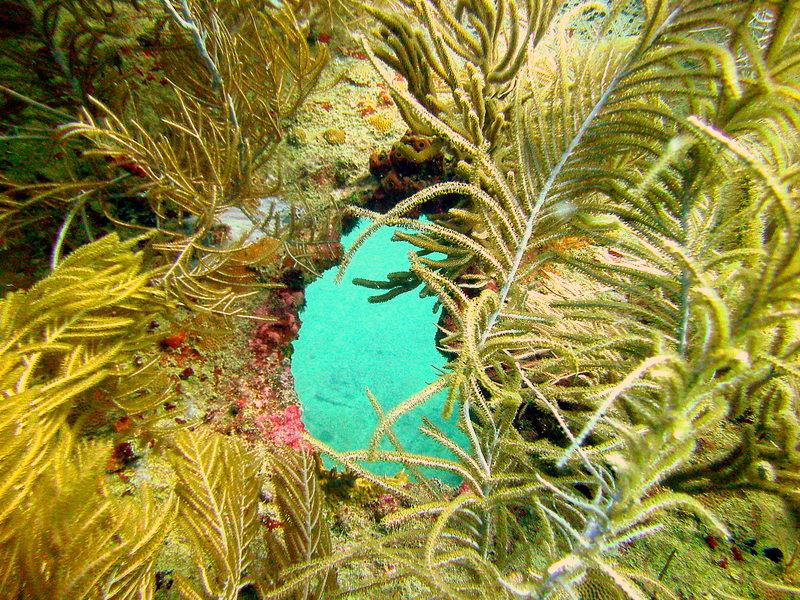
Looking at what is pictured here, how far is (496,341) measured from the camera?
5.37 feet

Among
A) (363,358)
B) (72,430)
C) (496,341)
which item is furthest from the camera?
(363,358)

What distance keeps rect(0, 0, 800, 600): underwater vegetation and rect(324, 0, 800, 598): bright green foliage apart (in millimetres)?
13

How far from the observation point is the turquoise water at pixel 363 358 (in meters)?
6.90

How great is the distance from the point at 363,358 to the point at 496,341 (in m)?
7.27

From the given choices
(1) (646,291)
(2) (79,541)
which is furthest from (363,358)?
(1) (646,291)

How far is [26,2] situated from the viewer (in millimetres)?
2520

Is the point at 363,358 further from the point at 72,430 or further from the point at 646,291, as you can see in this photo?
the point at 646,291

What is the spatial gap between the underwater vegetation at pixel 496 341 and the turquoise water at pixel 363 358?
401cm

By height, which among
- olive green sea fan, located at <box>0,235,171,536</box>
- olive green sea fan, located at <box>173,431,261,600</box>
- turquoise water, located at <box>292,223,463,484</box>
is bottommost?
turquoise water, located at <box>292,223,463,484</box>

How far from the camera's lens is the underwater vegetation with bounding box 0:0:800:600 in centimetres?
115

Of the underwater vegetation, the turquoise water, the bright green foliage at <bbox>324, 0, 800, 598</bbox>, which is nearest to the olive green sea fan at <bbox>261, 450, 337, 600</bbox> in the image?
the underwater vegetation

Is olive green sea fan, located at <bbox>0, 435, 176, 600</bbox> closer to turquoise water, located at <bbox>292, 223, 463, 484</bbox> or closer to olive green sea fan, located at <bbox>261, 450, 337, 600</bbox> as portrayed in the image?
olive green sea fan, located at <bbox>261, 450, 337, 600</bbox>

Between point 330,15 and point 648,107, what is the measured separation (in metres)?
4.14

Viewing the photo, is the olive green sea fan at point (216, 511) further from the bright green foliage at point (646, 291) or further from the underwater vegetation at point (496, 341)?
the bright green foliage at point (646, 291)
